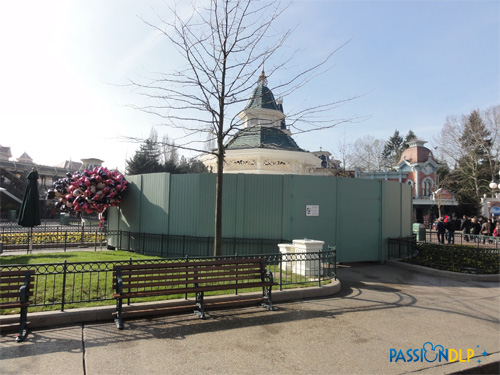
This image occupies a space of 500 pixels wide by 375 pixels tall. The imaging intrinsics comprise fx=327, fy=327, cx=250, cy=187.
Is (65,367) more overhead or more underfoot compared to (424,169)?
more underfoot

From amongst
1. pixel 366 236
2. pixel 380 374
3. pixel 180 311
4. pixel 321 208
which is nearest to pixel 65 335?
pixel 180 311

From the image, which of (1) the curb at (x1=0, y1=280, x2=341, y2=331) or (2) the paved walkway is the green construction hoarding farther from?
(2) the paved walkway

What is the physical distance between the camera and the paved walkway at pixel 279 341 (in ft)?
13.7

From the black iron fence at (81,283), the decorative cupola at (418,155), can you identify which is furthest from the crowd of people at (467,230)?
the decorative cupola at (418,155)

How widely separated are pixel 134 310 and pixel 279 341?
271cm

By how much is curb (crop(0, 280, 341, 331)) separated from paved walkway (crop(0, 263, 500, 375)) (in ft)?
0.55

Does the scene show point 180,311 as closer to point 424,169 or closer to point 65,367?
point 65,367

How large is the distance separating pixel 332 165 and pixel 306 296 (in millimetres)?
35982

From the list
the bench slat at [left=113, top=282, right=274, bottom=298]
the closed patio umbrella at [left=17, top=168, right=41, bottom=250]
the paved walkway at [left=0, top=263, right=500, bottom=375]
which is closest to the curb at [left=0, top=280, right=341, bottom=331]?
the paved walkway at [left=0, top=263, right=500, bottom=375]

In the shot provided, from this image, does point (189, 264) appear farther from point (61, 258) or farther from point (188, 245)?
point (61, 258)

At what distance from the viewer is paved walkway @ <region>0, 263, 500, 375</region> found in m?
4.18

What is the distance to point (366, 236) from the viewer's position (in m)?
12.0

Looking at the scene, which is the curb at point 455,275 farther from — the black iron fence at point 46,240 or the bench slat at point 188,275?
the black iron fence at point 46,240

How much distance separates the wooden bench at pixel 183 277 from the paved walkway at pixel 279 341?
1.34ft
